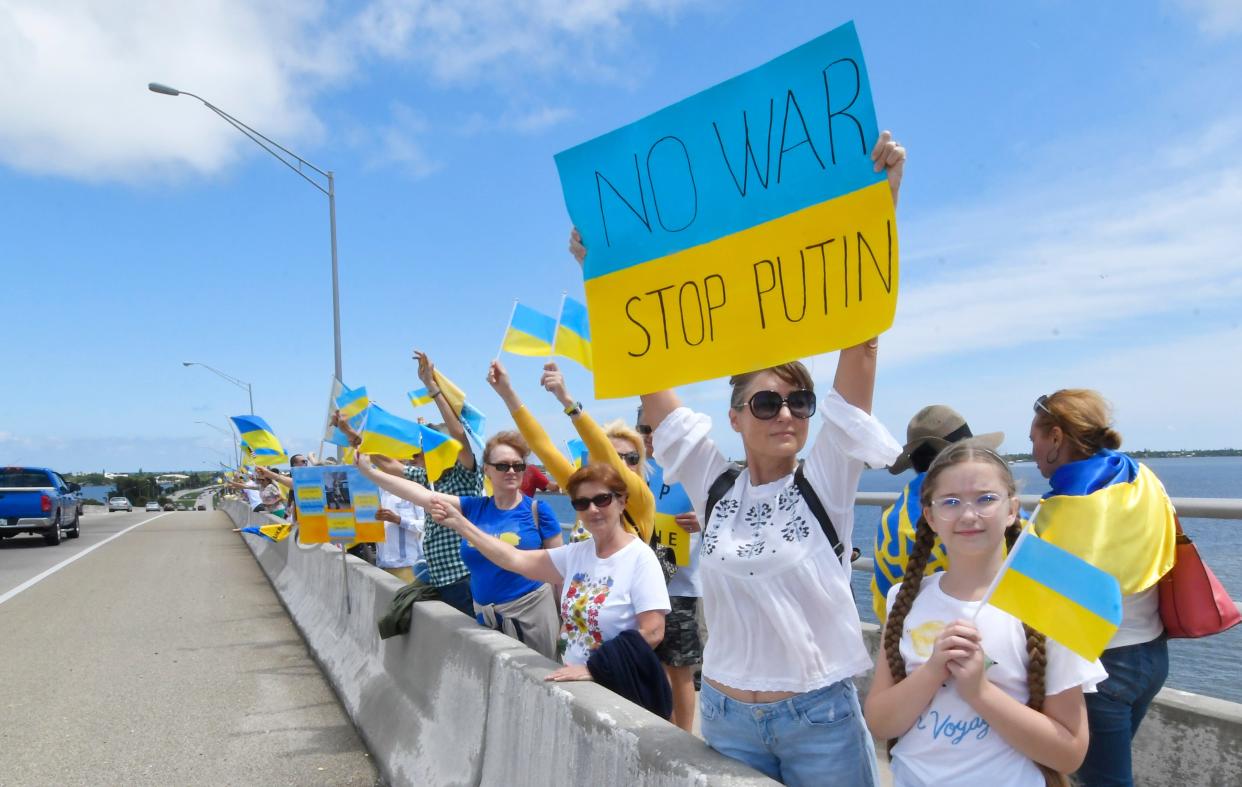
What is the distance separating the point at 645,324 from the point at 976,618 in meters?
1.38

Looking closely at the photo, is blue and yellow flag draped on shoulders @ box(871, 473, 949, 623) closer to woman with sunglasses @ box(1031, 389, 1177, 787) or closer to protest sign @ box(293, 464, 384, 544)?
woman with sunglasses @ box(1031, 389, 1177, 787)

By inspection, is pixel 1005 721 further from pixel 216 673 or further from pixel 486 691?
pixel 216 673

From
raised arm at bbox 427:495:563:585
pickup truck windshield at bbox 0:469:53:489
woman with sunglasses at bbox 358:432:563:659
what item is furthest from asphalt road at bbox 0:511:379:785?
pickup truck windshield at bbox 0:469:53:489

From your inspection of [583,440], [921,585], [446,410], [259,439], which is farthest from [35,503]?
[921,585]

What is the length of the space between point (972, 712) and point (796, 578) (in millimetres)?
522

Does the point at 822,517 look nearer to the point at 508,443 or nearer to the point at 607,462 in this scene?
the point at 607,462

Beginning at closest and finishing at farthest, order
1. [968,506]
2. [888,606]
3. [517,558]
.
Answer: [968,506], [888,606], [517,558]

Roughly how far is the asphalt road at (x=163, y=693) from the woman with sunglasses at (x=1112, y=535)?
388 centimetres

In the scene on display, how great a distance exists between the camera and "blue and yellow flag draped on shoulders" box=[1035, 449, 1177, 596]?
8.54 feet

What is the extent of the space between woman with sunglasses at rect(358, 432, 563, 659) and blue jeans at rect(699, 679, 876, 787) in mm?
2347

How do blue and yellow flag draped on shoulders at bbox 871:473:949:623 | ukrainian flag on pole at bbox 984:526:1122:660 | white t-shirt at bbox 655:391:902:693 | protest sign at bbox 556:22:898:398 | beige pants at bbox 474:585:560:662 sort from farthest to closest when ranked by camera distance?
1. beige pants at bbox 474:585:560:662
2. blue and yellow flag draped on shoulders at bbox 871:473:949:623
3. protest sign at bbox 556:22:898:398
4. white t-shirt at bbox 655:391:902:693
5. ukrainian flag on pole at bbox 984:526:1122:660

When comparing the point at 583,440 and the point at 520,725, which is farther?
the point at 583,440

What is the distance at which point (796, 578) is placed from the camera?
248 centimetres

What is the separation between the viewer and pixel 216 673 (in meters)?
8.18
